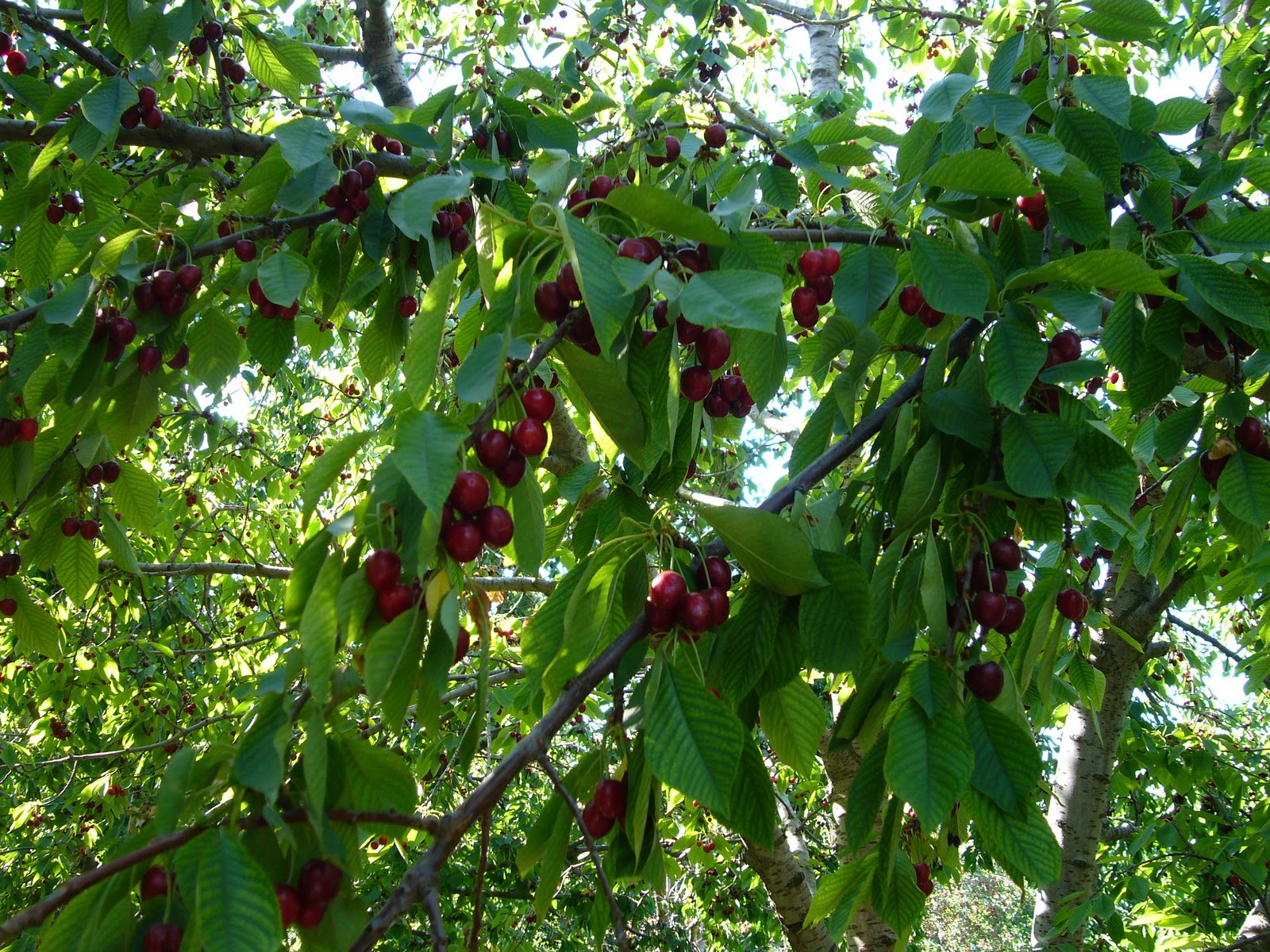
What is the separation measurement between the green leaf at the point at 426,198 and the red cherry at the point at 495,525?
1.16ft

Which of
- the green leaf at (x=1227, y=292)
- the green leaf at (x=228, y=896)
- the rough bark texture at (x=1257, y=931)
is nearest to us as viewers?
the green leaf at (x=228, y=896)

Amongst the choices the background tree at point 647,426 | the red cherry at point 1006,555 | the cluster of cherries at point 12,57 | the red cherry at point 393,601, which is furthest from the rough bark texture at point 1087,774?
the cluster of cherries at point 12,57

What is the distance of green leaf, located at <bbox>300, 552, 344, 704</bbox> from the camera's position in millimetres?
841

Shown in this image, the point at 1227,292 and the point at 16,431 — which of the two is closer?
the point at 1227,292

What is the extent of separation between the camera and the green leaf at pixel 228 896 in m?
0.77

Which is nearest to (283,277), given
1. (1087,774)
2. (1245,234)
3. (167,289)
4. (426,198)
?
(167,289)

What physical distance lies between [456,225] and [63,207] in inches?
45.5

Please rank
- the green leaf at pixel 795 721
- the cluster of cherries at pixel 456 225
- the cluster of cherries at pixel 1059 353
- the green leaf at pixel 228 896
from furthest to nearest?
the cluster of cherries at pixel 456 225 < the cluster of cherries at pixel 1059 353 < the green leaf at pixel 795 721 < the green leaf at pixel 228 896

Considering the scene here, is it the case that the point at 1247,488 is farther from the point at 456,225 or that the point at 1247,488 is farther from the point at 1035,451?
the point at 456,225

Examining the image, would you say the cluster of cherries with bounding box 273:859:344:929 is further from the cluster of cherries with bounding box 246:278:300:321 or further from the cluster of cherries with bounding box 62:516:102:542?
the cluster of cherries with bounding box 62:516:102:542

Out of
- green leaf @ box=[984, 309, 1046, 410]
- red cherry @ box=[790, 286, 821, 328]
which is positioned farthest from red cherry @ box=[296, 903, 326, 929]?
red cherry @ box=[790, 286, 821, 328]

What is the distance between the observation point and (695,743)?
3.15ft

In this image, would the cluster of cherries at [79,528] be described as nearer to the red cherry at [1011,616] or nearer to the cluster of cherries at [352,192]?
the cluster of cherries at [352,192]

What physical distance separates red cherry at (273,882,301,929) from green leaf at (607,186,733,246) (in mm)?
834
